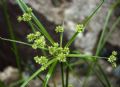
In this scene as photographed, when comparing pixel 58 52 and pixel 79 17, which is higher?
pixel 79 17

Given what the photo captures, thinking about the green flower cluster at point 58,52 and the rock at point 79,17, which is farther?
the rock at point 79,17

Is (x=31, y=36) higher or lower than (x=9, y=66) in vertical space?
lower

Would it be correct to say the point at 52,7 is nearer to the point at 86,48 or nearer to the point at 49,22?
the point at 49,22

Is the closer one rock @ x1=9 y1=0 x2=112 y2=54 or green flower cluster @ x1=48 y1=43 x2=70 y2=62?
green flower cluster @ x1=48 y1=43 x2=70 y2=62

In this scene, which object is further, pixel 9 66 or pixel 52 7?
pixel 9 66

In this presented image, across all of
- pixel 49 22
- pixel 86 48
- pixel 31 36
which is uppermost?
pixel 49 22

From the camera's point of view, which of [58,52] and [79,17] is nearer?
[58,52]

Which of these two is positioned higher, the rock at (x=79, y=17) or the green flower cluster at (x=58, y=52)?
the rock at (x=79, y=17)

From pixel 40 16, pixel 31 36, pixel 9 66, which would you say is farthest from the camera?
pixel 9 66

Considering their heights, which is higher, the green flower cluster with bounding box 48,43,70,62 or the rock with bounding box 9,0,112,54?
the rock with bounding box 9,0,112,54

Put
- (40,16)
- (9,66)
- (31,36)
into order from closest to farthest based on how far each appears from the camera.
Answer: (31,36) < (40,16) < (9,66)

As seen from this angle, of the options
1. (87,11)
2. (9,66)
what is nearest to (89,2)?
Result: (87,11)
